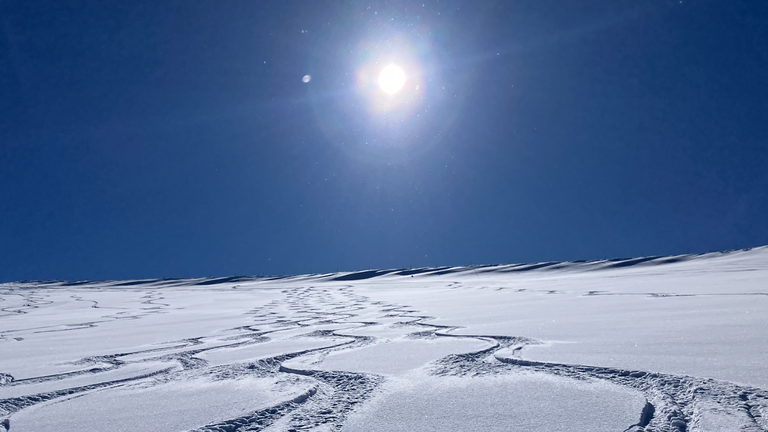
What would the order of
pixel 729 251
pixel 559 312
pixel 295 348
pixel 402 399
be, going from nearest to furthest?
pixel 402 399 < pixel 295 348 < pixel 559 312 < pixel 729 251

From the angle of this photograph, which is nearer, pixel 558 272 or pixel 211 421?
pixel 211 421

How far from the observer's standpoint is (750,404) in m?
0.82

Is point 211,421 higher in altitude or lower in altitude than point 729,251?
lower

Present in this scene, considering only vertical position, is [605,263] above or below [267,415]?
above

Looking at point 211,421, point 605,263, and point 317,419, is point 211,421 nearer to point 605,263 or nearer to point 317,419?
point 317,419

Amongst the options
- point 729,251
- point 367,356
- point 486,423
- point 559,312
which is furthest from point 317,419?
point 729,251

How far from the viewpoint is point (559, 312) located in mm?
2529

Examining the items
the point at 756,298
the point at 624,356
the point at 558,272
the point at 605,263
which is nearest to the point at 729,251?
the point at 605,263

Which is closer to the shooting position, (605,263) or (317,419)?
(317,419)

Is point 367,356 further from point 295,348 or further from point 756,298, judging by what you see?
point 756,298

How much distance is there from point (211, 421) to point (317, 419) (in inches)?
7.6

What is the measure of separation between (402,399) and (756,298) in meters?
2.52

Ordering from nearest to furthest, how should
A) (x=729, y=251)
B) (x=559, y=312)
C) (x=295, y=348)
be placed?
(x=295, y=348), (x=559, y=312), (x=729, y=251)

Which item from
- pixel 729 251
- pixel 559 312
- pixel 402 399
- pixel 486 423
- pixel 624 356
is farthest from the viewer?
pixel 729 251
